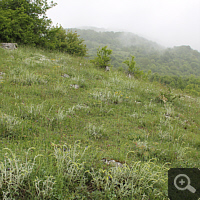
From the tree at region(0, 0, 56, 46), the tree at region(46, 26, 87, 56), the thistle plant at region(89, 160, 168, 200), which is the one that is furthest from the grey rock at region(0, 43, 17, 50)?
the thistle plant at region(89, 160, 168, 200)

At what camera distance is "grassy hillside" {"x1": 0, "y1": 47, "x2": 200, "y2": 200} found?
8.41 ft

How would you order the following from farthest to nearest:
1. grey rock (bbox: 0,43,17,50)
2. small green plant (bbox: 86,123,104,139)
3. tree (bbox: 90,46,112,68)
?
tree (bbox: 90,46,112,68)
grey rock (bbox: 0,43,17,50)
small green plant (bbox: 86,123,104,139)

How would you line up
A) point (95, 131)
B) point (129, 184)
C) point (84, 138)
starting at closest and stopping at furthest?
point (129, 184) < point (84, 138) < point (95, 131)

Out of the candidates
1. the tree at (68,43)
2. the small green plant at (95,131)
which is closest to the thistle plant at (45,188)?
the small green plant at (95,131)

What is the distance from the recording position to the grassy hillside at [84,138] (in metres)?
2.56

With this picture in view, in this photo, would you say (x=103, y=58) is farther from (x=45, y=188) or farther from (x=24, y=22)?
(x=45, y=188)

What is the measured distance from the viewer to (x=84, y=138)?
4.17 m

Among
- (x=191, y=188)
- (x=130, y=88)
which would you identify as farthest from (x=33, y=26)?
(x=191, y=188)

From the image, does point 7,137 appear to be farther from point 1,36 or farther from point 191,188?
point 1,36

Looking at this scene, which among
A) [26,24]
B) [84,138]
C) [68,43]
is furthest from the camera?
[68,43]

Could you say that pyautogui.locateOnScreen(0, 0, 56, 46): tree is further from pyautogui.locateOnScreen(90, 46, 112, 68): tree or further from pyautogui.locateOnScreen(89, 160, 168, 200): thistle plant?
pyautogui.locateOnScreen(89, 160, 168, 200): thistle plant

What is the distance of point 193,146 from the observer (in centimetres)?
482

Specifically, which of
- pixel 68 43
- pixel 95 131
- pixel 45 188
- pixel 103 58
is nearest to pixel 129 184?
pixel 45 188

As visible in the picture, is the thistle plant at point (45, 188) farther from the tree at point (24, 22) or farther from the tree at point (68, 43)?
the tree at point (68, 43)
